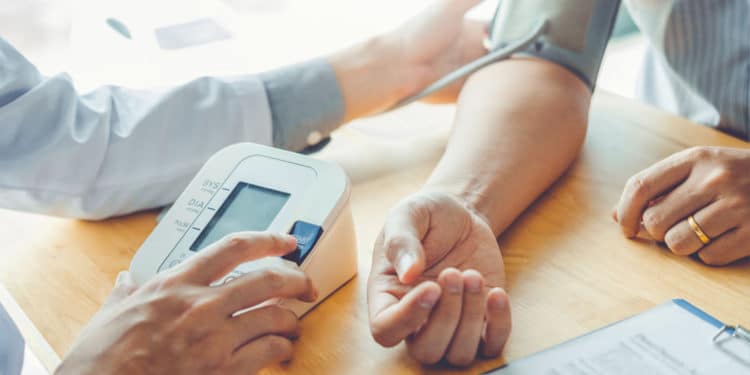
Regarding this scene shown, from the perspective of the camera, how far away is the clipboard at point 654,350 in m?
0.47

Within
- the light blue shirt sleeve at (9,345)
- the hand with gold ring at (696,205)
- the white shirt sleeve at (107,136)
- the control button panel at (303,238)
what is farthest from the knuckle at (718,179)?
the light blue shirt sleeve at (9,345)

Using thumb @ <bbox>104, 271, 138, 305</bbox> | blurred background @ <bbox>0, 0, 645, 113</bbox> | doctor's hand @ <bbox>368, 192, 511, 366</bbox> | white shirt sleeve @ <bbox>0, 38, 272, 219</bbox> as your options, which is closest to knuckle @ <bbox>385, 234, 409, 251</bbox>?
doctor's hand @ <bbox>368, 192, 511, 366</bbox>

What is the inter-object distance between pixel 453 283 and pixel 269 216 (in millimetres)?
173

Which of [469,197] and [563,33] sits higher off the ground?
[563,33]

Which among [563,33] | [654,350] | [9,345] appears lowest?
[9,345]

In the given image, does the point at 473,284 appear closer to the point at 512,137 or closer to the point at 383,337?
the point at 383,337

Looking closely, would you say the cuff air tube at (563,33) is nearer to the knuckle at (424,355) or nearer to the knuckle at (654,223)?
the knuckle at (654,223)

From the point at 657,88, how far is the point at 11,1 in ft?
3.81

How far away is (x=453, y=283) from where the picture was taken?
18.5 inches

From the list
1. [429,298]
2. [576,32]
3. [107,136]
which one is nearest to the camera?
[429,298]

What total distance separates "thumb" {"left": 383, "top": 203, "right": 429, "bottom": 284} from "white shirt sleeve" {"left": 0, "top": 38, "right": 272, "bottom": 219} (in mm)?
292

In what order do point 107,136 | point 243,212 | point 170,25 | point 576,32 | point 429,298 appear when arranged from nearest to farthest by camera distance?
point 429,298 → point 243,212 → point 107,136 → point 576,32 → point 170,25

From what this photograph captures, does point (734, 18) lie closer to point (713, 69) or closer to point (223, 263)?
point (713, 69)

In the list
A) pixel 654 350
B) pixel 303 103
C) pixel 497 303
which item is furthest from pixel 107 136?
pixel 654 350
